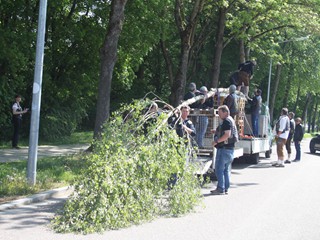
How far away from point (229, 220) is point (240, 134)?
7794 mm

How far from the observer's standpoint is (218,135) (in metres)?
10.5

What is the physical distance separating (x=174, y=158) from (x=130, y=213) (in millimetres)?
1481

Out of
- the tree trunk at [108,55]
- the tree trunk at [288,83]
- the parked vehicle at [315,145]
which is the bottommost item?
the parked vehicle at [315,145]

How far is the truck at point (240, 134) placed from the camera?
12086 millimetres

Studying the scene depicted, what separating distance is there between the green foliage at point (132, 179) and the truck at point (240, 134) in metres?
1.09

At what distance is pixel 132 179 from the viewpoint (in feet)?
25.0

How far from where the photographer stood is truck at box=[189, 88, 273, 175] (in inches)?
476

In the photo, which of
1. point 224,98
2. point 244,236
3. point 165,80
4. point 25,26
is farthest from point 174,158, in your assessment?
point 165,80

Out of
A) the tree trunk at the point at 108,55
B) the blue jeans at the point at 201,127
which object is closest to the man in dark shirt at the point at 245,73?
the blue jeans at the point at 201,127

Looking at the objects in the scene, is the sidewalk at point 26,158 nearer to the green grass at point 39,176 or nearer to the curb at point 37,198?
the curb at point 37,198

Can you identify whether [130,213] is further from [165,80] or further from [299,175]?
[165,80]

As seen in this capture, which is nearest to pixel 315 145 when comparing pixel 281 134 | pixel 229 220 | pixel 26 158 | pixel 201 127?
pixel 281 134

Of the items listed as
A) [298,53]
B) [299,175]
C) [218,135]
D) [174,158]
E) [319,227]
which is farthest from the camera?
[298,53]

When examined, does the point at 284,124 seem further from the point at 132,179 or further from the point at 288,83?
the point at 288,83
